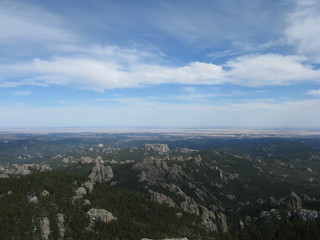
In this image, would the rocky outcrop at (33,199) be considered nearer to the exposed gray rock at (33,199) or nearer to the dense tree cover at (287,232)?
the exposed gray rock at (33,199)

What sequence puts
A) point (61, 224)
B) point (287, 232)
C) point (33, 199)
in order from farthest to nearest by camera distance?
point (33, 199), point (287, 232), point (61, 224)

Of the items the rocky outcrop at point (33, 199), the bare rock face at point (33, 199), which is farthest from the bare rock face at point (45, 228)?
the rocky outcrop at point (33, 199)

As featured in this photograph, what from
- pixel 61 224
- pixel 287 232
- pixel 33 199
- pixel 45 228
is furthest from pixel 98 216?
pixel 287 232

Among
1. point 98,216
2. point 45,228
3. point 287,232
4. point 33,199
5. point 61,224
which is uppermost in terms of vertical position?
point 33,199

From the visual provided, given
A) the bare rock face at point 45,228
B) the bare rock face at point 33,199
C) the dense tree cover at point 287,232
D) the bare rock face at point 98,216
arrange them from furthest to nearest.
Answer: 1. the bare rock face at point 98,216
2. the bare rock face at point 33,199
3. the dense tree cover at point 287,232
4. the bare rock face at point 45,228

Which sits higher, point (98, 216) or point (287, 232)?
point (98, 216)

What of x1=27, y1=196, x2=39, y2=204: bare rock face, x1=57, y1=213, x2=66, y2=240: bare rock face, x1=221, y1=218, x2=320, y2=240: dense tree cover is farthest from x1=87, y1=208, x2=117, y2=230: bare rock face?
x1=221, y1=218, x2=320, y2=240: dense tree cover

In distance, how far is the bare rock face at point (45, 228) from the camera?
164 metres

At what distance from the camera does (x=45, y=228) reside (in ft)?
554

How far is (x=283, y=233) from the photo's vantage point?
610 ft

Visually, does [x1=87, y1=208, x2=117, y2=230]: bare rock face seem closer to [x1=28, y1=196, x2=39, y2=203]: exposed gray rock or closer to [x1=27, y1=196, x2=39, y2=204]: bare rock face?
[x1=27, y1=196, x2=39, y2=204]: bare rock face

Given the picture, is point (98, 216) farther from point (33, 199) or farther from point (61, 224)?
point (33, 199)

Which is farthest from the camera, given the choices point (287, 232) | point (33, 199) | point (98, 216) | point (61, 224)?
point (98, 216)

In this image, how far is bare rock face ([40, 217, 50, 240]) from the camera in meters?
164
